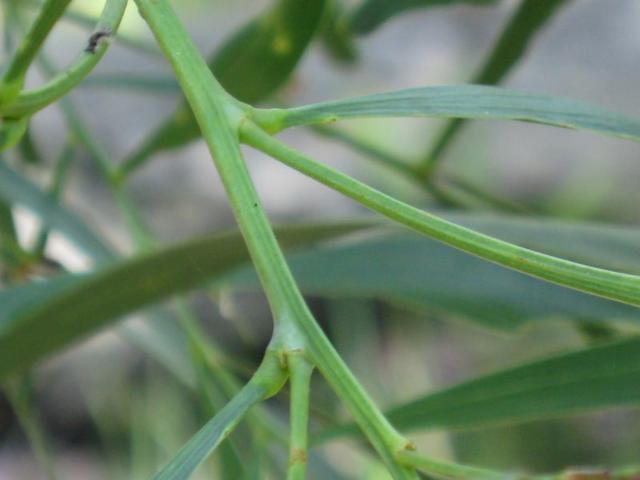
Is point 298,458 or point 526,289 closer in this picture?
point 298,458

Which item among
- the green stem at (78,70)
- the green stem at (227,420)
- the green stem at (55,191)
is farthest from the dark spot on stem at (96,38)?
the green stem at (55,191)

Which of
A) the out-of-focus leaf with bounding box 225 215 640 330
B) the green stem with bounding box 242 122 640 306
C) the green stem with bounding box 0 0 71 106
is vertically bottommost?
the green stem with bounding box 0 0 71 106

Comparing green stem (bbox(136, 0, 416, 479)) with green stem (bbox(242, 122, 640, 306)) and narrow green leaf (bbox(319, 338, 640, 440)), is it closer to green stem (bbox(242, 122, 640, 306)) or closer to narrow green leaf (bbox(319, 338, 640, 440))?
green stem (bbox(242, 122, 640, 306))

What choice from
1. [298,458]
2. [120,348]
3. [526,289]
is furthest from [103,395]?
[298,458]

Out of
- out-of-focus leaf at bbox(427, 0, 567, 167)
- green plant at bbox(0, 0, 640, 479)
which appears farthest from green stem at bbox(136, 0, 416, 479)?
out-of-focus leaf at bbox(427, 0, 567, 167)

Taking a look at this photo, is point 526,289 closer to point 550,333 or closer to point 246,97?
point 246,97

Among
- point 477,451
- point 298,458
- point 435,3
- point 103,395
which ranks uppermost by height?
point 477,451
